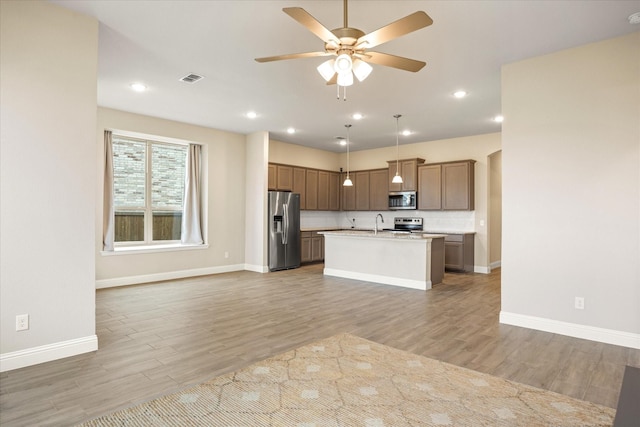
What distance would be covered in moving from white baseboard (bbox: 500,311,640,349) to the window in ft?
20.0

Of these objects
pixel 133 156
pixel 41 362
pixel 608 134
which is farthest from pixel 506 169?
pixel 133 156

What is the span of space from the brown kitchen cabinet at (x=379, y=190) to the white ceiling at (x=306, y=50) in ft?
8.66

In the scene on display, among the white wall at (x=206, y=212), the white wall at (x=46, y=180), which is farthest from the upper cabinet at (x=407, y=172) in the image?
the white wall at (x=46, y=180)

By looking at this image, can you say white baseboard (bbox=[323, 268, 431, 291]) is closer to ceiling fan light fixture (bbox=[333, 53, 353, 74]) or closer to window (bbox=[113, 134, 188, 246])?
window (bbox=[113, 134, 188, 246])

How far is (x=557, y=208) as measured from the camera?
3.83 meters

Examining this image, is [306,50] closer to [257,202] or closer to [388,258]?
[388,258]

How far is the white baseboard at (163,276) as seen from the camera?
604 centimetres

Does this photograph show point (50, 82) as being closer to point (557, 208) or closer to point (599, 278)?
point (557, 208)

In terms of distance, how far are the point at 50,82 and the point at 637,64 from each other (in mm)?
5361

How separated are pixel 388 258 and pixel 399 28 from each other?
15.4 ft

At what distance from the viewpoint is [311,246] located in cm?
906

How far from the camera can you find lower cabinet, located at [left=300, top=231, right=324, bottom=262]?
347 inches

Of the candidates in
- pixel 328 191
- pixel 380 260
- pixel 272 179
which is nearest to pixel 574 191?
pixel 380 260

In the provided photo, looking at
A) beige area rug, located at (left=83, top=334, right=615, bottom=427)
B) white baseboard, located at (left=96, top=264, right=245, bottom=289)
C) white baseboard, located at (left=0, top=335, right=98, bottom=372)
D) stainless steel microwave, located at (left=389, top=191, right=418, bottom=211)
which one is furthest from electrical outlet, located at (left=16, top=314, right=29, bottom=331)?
stainless steel microwave, located at (left=389, top=191, right=418, bottom=211)
